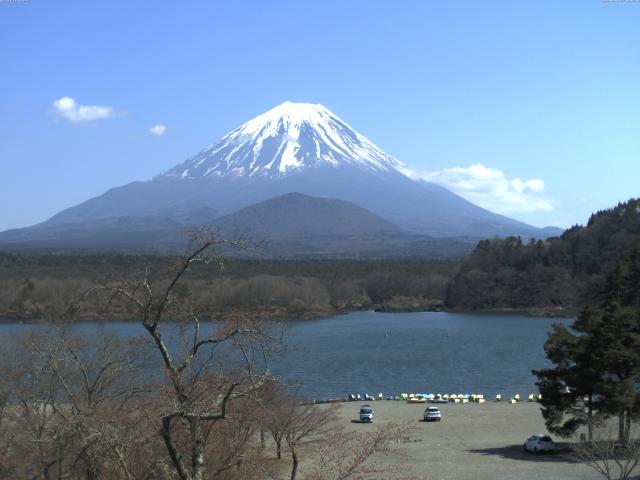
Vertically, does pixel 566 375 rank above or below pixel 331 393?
above

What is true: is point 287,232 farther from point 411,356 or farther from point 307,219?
point 411,356

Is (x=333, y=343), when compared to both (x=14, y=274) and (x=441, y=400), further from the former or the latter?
(x=14, y=274)

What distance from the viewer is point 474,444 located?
54.7 feet

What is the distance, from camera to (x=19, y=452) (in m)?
8.50

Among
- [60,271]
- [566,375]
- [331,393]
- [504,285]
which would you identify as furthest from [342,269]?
[566,375]

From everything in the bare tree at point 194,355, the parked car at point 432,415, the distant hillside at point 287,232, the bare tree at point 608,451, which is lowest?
the parked car at point 432,415

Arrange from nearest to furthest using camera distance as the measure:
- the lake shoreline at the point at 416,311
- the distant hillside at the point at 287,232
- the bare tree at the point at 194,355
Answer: the bare tree at the point at 194,355 < the lake shoreline at the point at 416,311 < the distant hillside at the point at 287,232

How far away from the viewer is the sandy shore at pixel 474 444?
526 inches

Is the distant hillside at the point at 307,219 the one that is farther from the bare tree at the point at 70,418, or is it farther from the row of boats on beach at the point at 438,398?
the bare tree at the point at 70,418

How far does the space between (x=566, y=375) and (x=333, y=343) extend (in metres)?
24.6

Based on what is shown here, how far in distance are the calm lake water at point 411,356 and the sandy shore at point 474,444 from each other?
278cm

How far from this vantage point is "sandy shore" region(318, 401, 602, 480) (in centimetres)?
1337

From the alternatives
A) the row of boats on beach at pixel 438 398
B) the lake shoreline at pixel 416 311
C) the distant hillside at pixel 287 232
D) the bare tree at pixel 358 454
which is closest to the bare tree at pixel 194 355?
the bare tree at pixel 358 454

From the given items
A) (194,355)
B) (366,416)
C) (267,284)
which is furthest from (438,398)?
(267,284)
